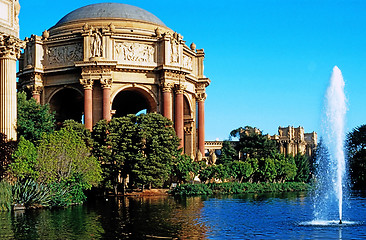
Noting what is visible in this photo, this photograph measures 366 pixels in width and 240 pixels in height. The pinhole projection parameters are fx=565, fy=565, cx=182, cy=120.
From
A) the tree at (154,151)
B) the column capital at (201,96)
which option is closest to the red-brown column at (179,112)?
the column capital at (201,96)

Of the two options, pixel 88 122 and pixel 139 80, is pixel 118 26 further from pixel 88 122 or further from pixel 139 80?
pixel 88 122

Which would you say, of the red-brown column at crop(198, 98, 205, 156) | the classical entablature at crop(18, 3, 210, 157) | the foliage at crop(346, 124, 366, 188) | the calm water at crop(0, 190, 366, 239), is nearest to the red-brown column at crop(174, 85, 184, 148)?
the classical entablature at crop(18, 3, 210, 157)

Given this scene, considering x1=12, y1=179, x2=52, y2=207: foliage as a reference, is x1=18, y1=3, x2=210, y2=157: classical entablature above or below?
above

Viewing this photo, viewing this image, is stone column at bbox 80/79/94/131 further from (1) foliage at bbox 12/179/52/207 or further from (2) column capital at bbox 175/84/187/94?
(1) foliage at bbox 12/179/52/207

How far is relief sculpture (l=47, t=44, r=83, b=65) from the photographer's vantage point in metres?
53.5

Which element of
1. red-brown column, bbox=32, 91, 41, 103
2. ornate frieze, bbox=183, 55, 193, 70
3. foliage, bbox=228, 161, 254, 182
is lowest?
foliage, bbox=228, 161, 254, 182

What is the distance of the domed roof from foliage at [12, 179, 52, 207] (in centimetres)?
3116

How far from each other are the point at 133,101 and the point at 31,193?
4081 cm

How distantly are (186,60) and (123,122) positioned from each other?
17797 millimetres

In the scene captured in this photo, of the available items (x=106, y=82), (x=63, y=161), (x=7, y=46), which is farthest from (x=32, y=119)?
(x=106, y=82)

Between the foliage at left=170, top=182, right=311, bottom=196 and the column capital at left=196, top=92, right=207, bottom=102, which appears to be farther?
the column capital at left=196, top=92, right=207, bottom=102

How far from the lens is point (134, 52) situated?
177 ft

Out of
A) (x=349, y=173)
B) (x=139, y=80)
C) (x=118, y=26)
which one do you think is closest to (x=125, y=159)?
(x=139, y=80)

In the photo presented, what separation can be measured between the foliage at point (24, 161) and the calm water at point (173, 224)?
273 centimetres
